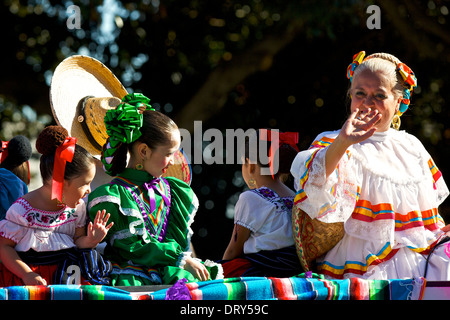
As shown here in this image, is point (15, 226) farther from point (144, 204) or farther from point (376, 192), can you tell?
point (376, 192)

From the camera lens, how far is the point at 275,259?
9.72 feet

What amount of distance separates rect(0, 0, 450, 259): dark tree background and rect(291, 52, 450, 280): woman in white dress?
3459mm

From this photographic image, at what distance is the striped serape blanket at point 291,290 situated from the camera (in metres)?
2.03

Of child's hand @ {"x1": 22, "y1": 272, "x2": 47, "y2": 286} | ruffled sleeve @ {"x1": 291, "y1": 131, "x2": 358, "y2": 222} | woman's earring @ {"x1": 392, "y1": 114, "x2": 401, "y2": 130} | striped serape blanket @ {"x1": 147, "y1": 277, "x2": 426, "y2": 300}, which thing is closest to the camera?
striped serape blanket @ {"x1": 147, "y1": 277, "x2": 426, "y2": 300}

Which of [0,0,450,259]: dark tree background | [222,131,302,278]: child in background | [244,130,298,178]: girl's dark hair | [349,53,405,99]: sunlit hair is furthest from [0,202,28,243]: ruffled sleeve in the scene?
[0,0,450,259]: dark tree background

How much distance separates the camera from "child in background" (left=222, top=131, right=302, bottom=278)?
2.96 metres

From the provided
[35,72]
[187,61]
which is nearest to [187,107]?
[187,61]

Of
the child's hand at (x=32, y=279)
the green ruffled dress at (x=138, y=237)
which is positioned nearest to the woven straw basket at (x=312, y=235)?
the green ruffled dress at (x=138, y=237)

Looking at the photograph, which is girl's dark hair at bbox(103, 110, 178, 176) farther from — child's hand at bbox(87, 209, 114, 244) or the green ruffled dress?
child's hand at bbox(87, 209, 114, 244)

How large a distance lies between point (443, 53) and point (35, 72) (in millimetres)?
3863

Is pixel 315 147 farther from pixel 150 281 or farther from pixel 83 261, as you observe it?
pixel 83 261

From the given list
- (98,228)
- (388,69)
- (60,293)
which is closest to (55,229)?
(98,228)

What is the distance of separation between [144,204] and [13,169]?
3.24 ft

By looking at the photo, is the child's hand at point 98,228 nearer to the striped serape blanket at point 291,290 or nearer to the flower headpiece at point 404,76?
the striped serape blanket at point 291,290
